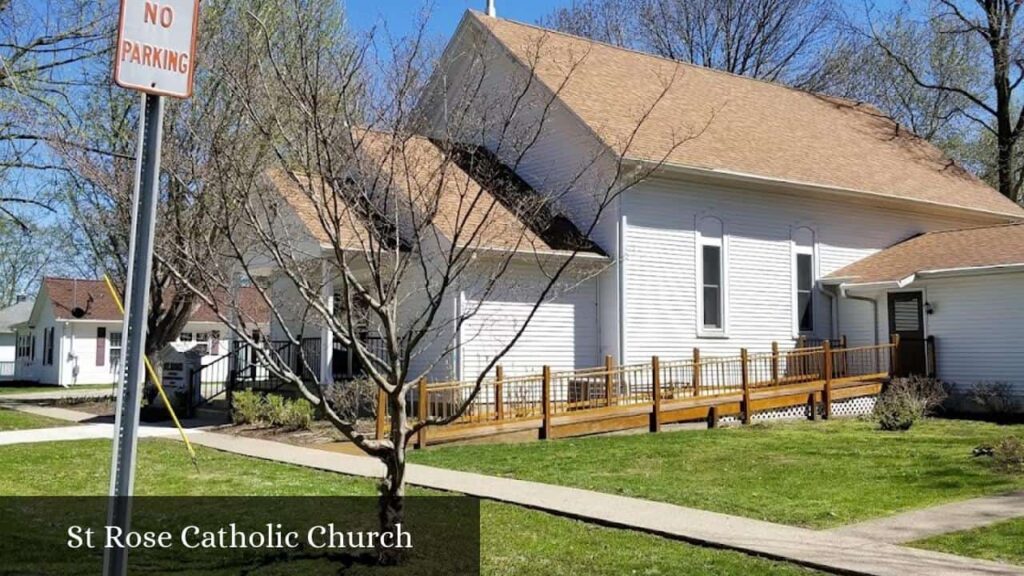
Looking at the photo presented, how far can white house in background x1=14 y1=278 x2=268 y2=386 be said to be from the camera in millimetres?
40094

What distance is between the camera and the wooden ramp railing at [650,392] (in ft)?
49.5

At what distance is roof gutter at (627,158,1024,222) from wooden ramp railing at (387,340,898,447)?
3878 mm

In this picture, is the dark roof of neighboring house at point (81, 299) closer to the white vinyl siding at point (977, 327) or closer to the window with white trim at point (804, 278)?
the window with white trim at point (804, 278)

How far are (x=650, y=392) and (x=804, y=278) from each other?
7379mm

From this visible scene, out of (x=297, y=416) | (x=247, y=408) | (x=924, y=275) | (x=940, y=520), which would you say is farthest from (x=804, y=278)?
(x=940, y=520)

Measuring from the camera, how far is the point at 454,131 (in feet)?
27.3

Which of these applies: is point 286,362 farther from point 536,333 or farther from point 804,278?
point 804,278

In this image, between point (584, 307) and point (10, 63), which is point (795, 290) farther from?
point (10, 63)

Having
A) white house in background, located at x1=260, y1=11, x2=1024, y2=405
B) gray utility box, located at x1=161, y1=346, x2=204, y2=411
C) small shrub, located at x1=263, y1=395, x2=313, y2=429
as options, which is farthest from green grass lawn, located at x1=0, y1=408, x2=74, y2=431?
white house in background, located at x1=260, y1=11, x2=1024, y2=405

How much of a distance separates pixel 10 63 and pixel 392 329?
14913 millimetres

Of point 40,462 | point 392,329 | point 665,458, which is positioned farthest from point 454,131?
point 40,462

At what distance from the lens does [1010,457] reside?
38.7ft

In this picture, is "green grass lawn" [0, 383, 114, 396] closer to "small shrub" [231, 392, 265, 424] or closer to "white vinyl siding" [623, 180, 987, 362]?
"small shrub" [231, 392, 265, 424]

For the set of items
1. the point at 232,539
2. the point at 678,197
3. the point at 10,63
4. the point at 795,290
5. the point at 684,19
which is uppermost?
the point at 684,19
